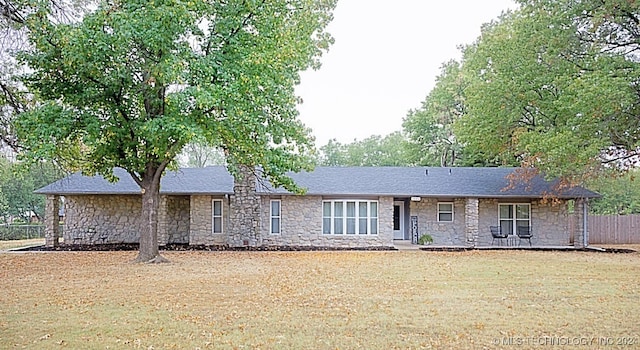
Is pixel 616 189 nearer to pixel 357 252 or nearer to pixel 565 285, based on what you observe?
pixel 357 252

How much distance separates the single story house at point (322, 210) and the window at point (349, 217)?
4 centimetres

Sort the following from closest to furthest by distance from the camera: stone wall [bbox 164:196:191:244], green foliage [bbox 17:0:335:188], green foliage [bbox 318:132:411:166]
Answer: green foliage [bbox 17:0:335:188], stone wall [bbox 164:196:191:244], green foliage [bbox 318:132:411:166]

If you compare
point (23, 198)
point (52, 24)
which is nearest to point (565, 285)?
point (52, 24)

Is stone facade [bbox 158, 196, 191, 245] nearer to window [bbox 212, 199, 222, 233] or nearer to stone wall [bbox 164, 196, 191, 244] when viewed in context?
stone wall [bbox 164, 196, 191, 244]

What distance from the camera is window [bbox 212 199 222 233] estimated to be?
2388cm

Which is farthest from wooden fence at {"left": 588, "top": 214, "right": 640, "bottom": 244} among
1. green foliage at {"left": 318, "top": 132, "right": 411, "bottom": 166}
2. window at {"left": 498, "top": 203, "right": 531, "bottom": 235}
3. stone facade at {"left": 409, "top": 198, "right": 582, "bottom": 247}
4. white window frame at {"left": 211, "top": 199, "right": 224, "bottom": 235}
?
green foliage at {"left": 318, "top": 132, "right": 411, "bottom": 166}

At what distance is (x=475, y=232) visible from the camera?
23.7m

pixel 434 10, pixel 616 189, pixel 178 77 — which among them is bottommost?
pixel 616 189

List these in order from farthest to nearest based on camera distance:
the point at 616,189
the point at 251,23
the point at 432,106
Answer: the point at 432,106 → the point at 616,189 → the point at 251,23

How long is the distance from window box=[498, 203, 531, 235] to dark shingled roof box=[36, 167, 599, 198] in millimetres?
837

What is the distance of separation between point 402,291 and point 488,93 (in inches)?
540

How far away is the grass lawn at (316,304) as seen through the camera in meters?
7.45

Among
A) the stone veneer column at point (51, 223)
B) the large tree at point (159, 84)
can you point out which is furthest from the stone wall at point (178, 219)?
the large tree at point (159, 84)

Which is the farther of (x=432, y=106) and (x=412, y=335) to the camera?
(x=432, y=106)
